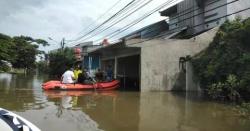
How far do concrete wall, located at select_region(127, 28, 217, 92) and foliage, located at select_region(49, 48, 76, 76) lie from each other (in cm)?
2589

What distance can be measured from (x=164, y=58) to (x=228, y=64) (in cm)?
507

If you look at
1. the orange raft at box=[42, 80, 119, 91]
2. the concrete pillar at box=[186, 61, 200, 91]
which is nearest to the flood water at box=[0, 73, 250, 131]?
the orange raft at box=[42, 80, 119, 91]

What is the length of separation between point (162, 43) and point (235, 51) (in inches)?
213

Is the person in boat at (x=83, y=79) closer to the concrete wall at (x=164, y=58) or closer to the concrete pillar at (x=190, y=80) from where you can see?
the concrete wall at (x=164, y=58)

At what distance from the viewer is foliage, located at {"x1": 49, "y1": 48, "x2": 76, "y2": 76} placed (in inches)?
1892

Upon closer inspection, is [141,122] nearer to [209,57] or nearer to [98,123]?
[98,123]

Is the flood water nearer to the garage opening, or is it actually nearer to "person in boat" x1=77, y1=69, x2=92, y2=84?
"person in boat" x1=77, y1=69, x2=92, y2=84

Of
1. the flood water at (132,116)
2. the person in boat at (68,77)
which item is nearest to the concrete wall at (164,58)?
the person in boat at (68,77)

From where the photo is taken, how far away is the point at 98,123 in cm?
1063

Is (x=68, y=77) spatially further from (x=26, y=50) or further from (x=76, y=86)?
(x=26, y=50)

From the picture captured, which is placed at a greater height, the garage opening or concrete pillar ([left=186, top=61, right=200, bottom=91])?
the garage opening

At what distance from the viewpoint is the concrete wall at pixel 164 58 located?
22406mm

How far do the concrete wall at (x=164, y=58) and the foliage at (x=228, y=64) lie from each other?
5.32 feet

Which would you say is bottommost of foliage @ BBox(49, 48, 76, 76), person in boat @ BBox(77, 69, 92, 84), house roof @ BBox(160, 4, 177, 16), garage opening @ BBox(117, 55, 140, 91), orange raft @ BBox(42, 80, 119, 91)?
orange raft @ BBox(42, 80, 119, 91)
